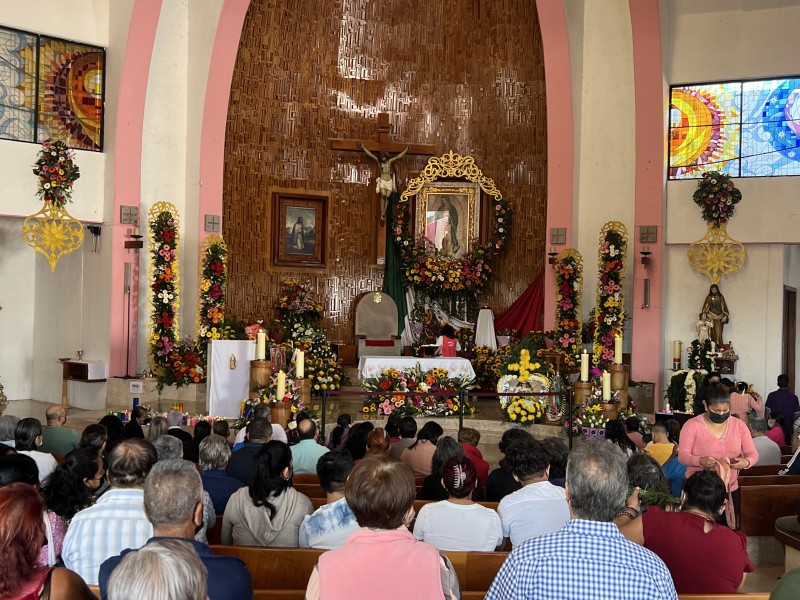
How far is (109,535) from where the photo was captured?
143 inches

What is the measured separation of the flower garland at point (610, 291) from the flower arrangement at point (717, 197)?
1242mm

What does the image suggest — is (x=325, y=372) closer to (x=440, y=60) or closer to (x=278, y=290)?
(x=278, y=290)

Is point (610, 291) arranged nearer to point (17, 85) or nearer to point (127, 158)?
point (127, 158)

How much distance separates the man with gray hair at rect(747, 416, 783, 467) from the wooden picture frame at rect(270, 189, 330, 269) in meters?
8.58

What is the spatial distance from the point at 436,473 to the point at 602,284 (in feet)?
28.6

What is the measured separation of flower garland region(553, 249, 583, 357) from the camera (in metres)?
13.9

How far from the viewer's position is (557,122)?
48.7 ft

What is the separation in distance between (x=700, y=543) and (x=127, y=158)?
1160 cm

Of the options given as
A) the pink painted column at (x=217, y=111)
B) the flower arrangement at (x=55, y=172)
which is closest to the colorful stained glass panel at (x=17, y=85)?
the flower arrangement at (x=55, y=172)

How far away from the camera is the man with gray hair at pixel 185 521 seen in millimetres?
2977

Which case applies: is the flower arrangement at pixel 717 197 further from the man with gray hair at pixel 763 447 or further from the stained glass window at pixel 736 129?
the man with gray hair at pixel 763 447

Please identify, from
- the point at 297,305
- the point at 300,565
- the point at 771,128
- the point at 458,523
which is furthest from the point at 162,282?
the point at 300,565

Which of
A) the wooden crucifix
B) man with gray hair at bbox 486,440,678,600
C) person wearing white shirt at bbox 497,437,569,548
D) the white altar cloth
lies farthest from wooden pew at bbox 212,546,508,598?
the wooden crucifix

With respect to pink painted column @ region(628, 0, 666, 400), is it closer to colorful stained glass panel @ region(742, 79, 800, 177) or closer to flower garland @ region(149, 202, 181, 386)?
colorful stained glass panel @ region(742, 79, 800, 177)
